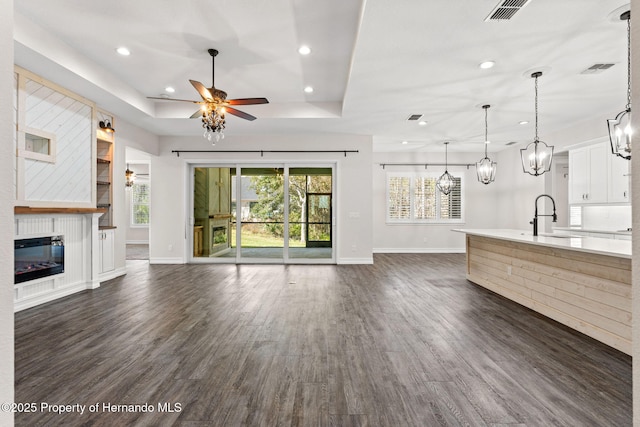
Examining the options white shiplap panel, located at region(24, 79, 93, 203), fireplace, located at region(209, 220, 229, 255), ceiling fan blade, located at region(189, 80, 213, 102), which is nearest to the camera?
ceiling fan blade, located at region(189, 80, 213, 102)

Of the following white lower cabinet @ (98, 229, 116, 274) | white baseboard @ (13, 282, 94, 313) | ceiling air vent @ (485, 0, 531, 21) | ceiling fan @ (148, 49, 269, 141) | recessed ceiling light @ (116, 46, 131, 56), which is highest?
recessed ceiling light @ (116, 46, 131, 56)

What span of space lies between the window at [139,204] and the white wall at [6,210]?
11.4 meters

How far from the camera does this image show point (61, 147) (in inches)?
172

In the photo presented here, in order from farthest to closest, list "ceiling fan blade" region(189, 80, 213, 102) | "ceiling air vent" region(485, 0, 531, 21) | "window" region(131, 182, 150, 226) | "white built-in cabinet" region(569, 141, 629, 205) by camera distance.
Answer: "window" region(131, 182, 150, 226)
"white built-in cabinet" region(569, 141, 629, 205)
"ceiling fan blade" region(189, 80, 213, 102)
"ceiling air vent" region(485, 0, 531, 21)

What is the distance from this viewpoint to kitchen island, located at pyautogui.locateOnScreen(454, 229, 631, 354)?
2715 millimetres

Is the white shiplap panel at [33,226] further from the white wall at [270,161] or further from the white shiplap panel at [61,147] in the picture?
the white wall at [270,161]

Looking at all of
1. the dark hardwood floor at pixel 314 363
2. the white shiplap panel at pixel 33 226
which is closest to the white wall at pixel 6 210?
the dark hardwood floor at pixel 314 363

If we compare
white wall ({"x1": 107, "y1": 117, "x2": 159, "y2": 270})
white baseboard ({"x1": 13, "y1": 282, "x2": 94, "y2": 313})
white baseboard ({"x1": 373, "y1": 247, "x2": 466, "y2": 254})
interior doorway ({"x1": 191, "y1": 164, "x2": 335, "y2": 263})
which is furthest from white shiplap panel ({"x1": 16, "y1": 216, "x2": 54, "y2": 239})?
white baseboard ({"x1": 373, "y1": 247, "x2": 466, "y2": 254})

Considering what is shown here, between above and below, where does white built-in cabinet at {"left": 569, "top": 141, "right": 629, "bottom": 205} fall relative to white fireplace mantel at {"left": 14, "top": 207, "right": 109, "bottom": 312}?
above

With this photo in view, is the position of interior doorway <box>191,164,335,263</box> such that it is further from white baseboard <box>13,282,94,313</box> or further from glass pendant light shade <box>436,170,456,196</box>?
glass pendant light shade <box>436,170,456,196</box>

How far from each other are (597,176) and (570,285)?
150 inches

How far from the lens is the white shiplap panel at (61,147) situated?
3.96 m

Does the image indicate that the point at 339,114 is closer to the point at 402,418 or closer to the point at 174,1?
the point at 174,1

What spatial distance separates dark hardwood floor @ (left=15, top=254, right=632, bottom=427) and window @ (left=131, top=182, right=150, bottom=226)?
735cm
